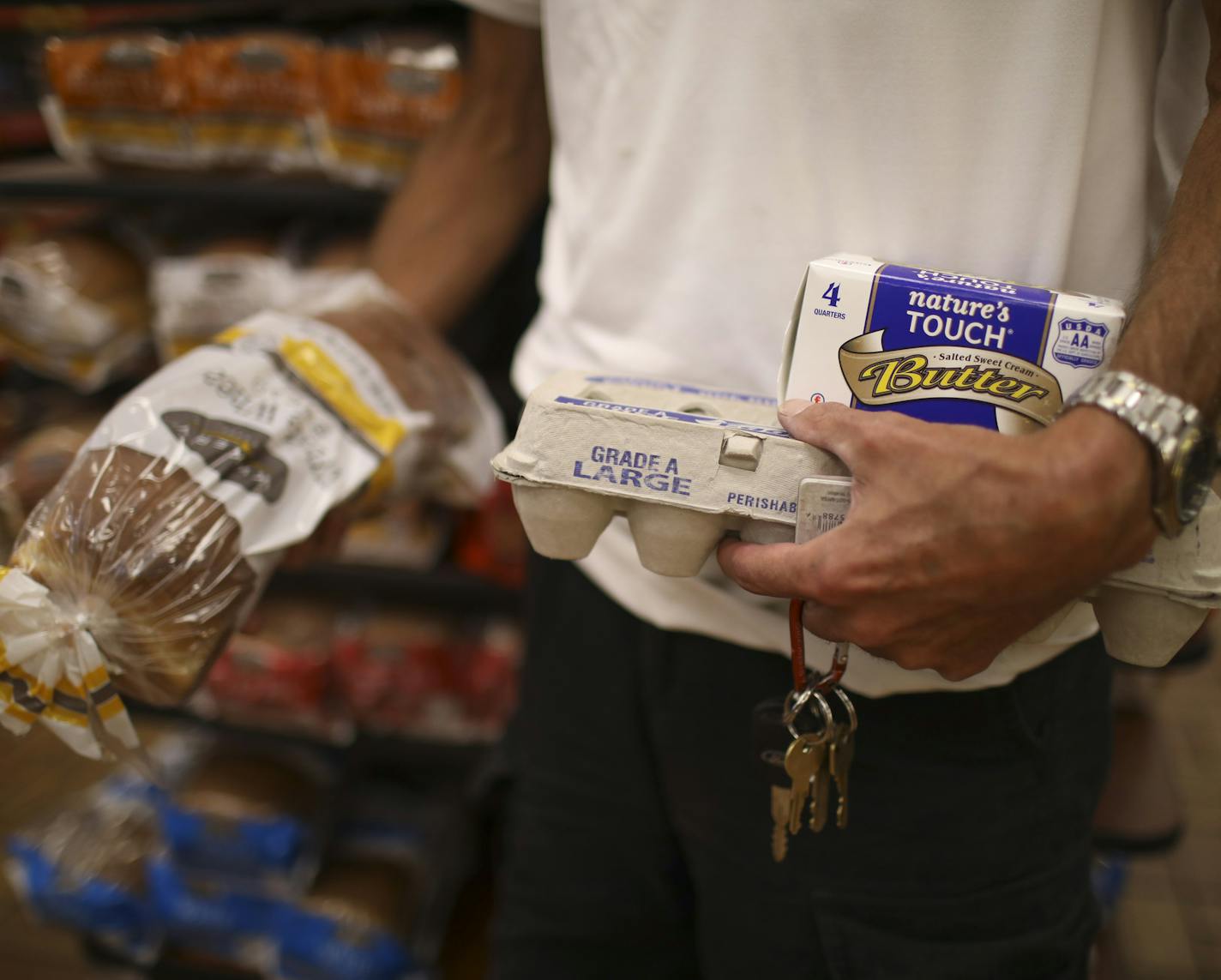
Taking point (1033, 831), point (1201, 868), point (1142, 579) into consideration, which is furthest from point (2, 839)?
point (1201, 868)

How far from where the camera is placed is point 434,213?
3.17ft

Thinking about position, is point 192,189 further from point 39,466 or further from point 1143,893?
point 1143,893

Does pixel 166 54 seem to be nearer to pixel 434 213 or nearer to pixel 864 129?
pixel 434 213

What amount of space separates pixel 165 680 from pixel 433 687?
0.93 m

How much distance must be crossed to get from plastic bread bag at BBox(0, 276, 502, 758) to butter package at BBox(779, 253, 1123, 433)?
14.9 inches

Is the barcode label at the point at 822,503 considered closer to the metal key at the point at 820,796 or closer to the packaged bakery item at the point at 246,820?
the metal key at the point at 820,796

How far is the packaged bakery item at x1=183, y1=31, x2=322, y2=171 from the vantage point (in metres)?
1.23

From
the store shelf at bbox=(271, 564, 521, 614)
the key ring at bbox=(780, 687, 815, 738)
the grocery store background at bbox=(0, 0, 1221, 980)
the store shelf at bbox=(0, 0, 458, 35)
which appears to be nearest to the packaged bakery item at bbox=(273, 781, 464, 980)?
the grocery store background at bbox=(0, 0, 1221, 980)

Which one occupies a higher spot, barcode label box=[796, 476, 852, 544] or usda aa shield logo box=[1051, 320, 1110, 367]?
usda aa shield logo box=[1051, 320, 1110, 367]

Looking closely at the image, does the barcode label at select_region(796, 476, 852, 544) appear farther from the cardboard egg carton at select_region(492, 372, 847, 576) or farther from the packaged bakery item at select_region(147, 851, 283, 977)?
the packaged bakery item at select_region(147, 851, 283, 977)

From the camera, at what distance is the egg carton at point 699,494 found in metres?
0.49

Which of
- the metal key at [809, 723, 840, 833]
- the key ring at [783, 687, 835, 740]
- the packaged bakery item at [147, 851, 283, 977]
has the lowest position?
the packaged bakery item at [147, 851, 283, 977]

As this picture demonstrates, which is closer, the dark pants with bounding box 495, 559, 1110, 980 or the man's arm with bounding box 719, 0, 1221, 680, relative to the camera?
the man's arm with bounding box 719, 0, 1221, 680

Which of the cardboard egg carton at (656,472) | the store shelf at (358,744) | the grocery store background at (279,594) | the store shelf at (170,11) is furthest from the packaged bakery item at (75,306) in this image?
the cardboard egg carton at (656,472)
